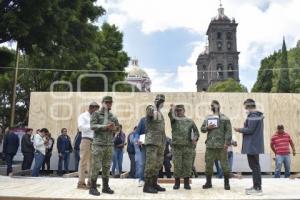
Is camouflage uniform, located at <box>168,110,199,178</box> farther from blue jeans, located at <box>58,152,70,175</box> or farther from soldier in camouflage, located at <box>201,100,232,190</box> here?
blue jeans, located at <box>58,152,70,175</box>

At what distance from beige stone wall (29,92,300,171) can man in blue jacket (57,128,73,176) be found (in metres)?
1.81

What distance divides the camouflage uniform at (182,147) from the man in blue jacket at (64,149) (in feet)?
23.2

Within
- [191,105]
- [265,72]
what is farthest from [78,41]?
[265,72]

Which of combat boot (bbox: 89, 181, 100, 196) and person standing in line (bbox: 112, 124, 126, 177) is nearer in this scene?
combat boot (bbox: 89, 181, 100, 196)

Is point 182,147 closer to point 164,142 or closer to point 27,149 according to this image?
point 164,142

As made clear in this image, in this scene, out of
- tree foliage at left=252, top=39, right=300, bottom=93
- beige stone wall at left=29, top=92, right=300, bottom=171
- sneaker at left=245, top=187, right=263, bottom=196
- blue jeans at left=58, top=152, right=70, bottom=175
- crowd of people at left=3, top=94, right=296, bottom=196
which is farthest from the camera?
tree foliage at left=252, top=39, right=300, bottom=93

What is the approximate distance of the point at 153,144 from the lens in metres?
7.97

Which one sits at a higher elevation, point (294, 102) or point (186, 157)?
point (294, 102)

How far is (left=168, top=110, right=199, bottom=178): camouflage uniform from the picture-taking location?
336 inches

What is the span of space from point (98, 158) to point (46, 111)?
9.68m

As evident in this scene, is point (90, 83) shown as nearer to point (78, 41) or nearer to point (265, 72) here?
point (78, 41)

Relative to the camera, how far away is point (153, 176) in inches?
316

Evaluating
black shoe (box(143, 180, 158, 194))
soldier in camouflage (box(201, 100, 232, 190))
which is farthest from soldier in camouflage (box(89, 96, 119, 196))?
soldier in camouflage (box(201, 100, 232, 190))

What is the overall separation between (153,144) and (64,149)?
7629mm
